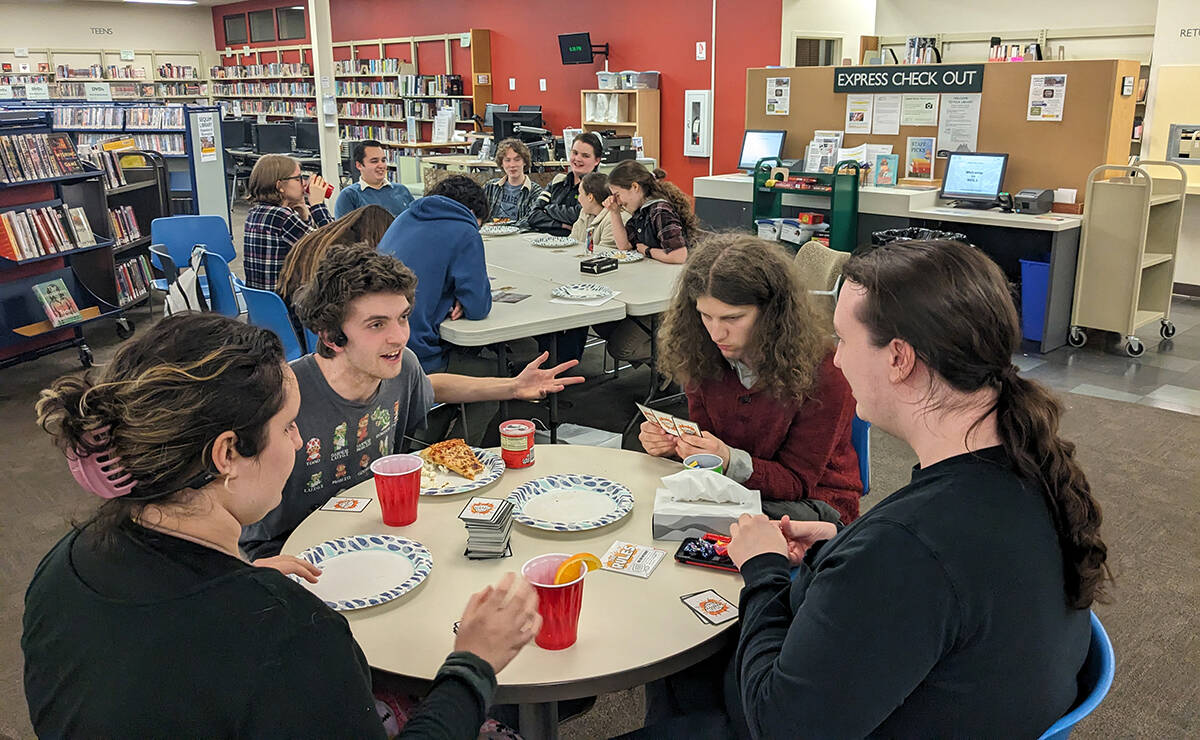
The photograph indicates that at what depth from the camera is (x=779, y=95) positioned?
7910 millimetres

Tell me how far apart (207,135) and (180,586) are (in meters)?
9.48

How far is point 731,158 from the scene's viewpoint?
9.45 meters

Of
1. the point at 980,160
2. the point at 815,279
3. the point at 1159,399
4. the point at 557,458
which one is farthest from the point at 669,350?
the point at 980,160

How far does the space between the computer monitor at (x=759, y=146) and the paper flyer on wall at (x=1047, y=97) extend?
2091 mm

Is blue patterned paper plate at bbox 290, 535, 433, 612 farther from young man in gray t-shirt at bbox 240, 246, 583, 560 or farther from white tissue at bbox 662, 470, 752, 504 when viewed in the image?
white tissue at bbox 662, 470, 752, 504

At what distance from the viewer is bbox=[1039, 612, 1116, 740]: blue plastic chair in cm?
117

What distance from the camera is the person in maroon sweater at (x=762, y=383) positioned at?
215 cm

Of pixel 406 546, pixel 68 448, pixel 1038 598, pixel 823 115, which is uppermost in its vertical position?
pixel 823 115

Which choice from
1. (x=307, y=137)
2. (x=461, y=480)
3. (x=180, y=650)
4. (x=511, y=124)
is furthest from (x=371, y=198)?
(x=307, y=137)

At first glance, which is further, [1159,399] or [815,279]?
[1159,399]

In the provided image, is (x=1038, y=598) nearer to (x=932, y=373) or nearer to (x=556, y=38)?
(x=932, y=373)

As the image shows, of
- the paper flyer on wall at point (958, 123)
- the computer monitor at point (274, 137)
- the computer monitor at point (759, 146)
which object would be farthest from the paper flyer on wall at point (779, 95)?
the computer monitor at point (274, 137)

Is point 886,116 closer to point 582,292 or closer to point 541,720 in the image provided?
point 582,292

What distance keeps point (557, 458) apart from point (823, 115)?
6216 millimetres
